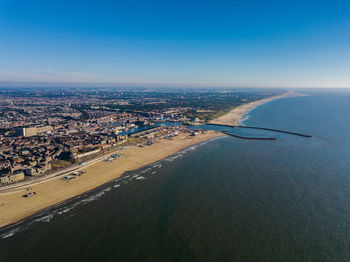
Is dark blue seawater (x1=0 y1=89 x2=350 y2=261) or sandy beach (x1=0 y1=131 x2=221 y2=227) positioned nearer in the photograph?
dark blue seawater (x1=0 y1=89 x2=350 y2=261)

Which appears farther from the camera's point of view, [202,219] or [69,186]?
[69,186]

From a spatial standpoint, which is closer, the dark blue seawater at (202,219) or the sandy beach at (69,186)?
the dark blue seawater at (202,219)

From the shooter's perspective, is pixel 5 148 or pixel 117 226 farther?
pixel 5 148

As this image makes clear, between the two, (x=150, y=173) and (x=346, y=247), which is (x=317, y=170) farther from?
(x=150, y=173)

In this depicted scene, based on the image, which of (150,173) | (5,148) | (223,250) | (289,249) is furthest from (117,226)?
(5,148)
